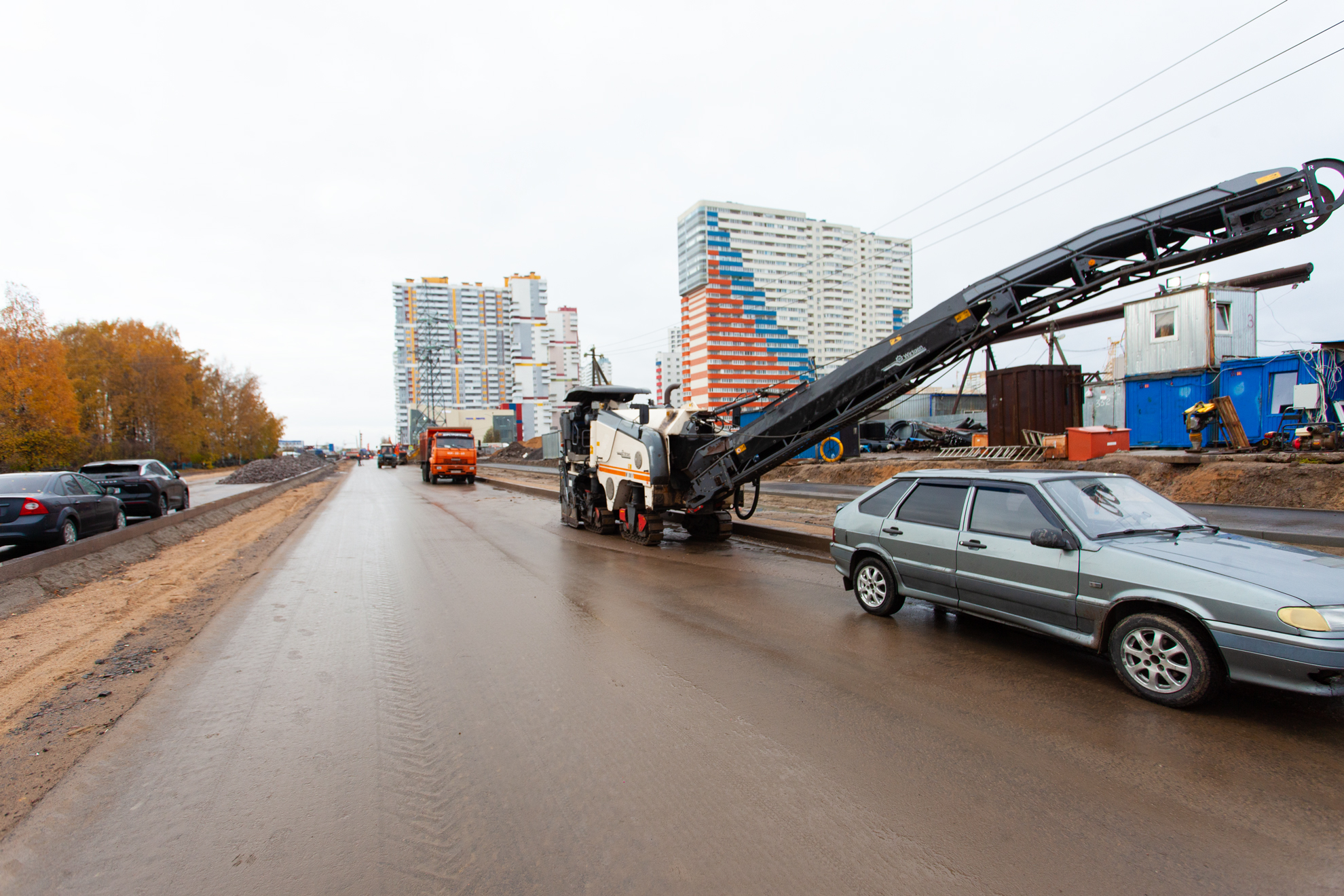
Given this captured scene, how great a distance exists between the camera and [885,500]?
634 cm

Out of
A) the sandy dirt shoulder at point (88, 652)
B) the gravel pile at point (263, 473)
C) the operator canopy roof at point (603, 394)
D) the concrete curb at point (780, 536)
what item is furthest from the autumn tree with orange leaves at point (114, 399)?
the concrete curb at point (780, 536)

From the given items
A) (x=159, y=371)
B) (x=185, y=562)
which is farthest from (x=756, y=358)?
(x=185, y=562)

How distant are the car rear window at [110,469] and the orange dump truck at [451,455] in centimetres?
1832

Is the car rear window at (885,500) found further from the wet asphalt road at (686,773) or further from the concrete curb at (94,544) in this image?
the concrete curb at (94,544)

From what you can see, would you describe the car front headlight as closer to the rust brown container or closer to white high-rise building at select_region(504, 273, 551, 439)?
the rust brown container

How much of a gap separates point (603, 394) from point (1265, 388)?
66.0 ft

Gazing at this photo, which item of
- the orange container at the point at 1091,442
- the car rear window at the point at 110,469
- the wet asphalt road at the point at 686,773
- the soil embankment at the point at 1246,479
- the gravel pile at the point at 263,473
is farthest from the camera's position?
the gravel pile at the point at 263,473

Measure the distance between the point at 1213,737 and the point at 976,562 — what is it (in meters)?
1.83

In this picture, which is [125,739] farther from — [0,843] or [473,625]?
[473,625]

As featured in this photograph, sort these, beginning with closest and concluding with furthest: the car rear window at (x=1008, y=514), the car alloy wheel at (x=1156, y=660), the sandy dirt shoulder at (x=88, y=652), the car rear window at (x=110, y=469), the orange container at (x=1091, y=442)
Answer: the sandy dirt shoulder at (x=88, y=652) → the car alloy wheel at (x=1156, y=660) → the car rear window at (x=1008, y=514) → the car rear window at (x=110, y=469) → the orange container at (x=1091, y=442)

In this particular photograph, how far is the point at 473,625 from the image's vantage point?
20.9 ft

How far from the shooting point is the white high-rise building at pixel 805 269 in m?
120

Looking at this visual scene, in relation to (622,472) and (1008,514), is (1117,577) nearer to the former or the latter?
(1008,514)

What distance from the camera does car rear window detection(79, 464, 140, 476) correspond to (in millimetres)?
14969
